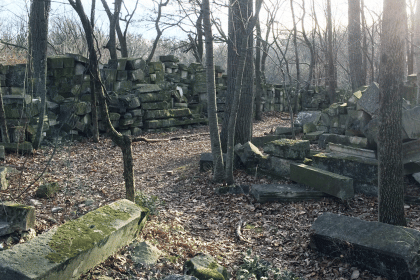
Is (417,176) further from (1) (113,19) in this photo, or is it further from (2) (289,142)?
(1) (113,19)

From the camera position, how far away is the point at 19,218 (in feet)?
12.3

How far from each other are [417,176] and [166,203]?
13.7 feet

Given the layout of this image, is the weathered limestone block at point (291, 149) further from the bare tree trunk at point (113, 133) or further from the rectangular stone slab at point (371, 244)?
the bare tree trunk at point (113, 133)

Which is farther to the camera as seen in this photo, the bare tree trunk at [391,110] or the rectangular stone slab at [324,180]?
the rectangular stone slab at [324,180]

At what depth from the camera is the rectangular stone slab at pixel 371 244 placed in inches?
136

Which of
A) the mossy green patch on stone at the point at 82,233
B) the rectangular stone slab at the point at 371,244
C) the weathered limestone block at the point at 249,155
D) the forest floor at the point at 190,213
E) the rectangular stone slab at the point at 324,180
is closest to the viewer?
the mossy green patch on stone at the point at 82,233

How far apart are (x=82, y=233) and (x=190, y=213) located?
2551 mm

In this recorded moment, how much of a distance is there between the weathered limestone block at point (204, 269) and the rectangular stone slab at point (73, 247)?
810 millimetres

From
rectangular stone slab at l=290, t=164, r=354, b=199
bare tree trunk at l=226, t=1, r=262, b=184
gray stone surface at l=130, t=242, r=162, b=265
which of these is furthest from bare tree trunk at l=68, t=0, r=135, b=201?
rectangular stone slab at l=290, t=164, r=354, b=199

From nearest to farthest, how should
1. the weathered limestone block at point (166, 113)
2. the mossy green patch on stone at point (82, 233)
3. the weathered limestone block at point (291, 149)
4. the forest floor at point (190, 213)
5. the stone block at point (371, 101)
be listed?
the mossy green patch on stone at point (82, 233), the forest floor at point (190, 213), the stone block at point (371, 101), the weathered limestone block at point (291, 149), the weathered limestone block at point (166, 113)

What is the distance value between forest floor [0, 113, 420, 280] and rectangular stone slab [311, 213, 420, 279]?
0.43ft

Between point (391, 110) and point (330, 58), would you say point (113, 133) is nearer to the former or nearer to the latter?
point (391, 110)

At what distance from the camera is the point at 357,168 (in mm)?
5922

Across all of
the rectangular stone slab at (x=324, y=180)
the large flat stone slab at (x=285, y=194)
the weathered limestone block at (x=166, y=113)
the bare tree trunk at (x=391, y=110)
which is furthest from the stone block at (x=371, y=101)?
the weathered limestone block at (x=166, y=113)
